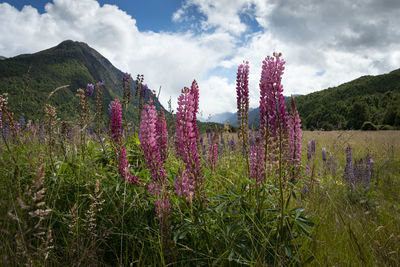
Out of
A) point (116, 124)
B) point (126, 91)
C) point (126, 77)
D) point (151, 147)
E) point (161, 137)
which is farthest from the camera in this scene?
point (126, 77)

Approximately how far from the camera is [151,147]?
2086mm

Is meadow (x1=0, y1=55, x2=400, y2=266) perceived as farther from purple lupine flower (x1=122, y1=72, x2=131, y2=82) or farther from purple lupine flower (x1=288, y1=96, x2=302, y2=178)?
purple lupine flower (x1=122, y1=72, x2=131, y2=82)

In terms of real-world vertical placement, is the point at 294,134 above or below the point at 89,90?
below

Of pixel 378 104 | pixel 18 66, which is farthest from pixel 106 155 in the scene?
pixel 18 66

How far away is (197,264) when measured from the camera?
1797 mm

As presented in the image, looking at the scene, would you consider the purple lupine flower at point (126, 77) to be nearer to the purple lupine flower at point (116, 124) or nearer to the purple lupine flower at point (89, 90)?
the purple lupine flower at point (89, 90)

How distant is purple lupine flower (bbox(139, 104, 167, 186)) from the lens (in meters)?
2.05

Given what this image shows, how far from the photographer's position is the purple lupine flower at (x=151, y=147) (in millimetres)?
2047

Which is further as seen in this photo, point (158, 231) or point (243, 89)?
point (243, 89)

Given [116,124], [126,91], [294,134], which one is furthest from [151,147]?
[126,91]

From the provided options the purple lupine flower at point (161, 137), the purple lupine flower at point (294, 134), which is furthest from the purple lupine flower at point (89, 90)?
the purple lupine flower at point (294, 134)

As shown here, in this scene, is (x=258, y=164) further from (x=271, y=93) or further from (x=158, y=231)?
(x=158, y=231)

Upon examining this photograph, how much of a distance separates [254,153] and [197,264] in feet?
4.60

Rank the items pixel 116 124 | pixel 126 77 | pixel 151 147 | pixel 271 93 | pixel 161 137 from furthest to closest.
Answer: pixel 126 77 → pixel 116 124 → pixel 161 137 → pixel 151 147 → pixel 271 93
